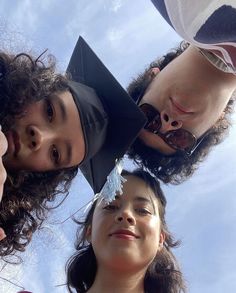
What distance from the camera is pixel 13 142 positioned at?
2.00 meters

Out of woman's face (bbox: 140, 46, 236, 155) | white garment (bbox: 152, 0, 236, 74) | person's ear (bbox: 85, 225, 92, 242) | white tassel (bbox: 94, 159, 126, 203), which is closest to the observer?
white garment (bbox: 152, 0, 236, 74)

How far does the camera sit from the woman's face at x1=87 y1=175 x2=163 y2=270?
2785mm

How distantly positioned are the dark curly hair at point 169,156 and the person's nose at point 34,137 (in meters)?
1.28

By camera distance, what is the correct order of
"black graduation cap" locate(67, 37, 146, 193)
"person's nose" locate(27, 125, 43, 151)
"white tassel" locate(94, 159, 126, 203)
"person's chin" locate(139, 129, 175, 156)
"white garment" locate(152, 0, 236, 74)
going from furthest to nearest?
"person's chin" locate(139, 129, 175, 156) → "white tassel" locate(94, 159, 126, 203) → "black graduation cap" locate(67, 37, 146, 193) → "person's nose" locate(27, 125, 43, 151) → "white garment" locate(152, 0, 236, 74)

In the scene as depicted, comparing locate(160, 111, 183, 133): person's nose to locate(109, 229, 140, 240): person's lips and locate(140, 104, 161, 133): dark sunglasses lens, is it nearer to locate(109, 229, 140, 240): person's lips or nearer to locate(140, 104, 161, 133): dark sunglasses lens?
locate(140, 104, 161, 133): dark sunglasses lens

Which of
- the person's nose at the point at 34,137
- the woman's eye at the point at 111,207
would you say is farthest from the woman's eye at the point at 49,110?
the woman's eye at the point at 111,207

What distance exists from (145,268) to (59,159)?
3.51ft

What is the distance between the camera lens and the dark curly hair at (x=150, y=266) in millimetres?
3129

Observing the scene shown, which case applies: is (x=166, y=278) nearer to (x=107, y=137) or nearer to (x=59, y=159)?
(x=107, y=137)

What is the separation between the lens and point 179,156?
338 centimetres

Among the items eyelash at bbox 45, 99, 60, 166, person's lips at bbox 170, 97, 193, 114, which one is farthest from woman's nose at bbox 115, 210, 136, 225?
eyelash at bbox 45, 99, 60, 166

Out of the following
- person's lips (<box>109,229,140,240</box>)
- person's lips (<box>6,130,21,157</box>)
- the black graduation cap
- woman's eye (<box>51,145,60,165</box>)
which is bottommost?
person's lips (<box>109,229,140,240</box>)

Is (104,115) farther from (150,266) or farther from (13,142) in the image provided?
(150,266)

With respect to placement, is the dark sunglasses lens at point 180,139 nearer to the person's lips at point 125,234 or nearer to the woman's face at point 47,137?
the person's lips at point 125,234
